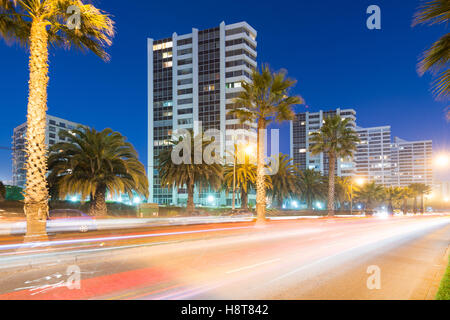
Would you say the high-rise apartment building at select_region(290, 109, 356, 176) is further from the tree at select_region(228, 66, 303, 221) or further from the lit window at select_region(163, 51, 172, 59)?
the tree at select_region(228, 66, 303, 221)

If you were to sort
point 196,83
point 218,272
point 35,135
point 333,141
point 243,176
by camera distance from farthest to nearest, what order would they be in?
point 196,83
point 243,176
point 333,141
point 35,135
point 218,272

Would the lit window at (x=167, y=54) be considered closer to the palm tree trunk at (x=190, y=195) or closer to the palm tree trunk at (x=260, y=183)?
the palm tree trunk at (x=190, y=195)

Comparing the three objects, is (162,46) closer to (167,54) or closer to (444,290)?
(167,54)

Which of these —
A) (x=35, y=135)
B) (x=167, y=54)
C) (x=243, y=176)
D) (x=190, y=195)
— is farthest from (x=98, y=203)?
(x=167, y=54)

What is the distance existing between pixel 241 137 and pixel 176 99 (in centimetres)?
2395

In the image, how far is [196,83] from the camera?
94.8 metres

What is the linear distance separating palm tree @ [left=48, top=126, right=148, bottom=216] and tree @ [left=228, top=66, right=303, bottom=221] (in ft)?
33.8

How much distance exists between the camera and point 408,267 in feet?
33.2

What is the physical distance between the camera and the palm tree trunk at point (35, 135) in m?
10.9

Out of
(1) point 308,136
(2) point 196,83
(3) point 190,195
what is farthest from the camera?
(1) point 308,136

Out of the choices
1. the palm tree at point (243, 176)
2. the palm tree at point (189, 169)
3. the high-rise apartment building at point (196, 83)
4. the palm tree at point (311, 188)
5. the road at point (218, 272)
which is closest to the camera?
the road at point (218, 272)

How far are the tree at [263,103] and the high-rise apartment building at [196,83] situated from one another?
62003mm

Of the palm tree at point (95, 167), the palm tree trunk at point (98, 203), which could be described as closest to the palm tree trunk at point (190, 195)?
the palm tree at point (95, 167)

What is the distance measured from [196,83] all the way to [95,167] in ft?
236
